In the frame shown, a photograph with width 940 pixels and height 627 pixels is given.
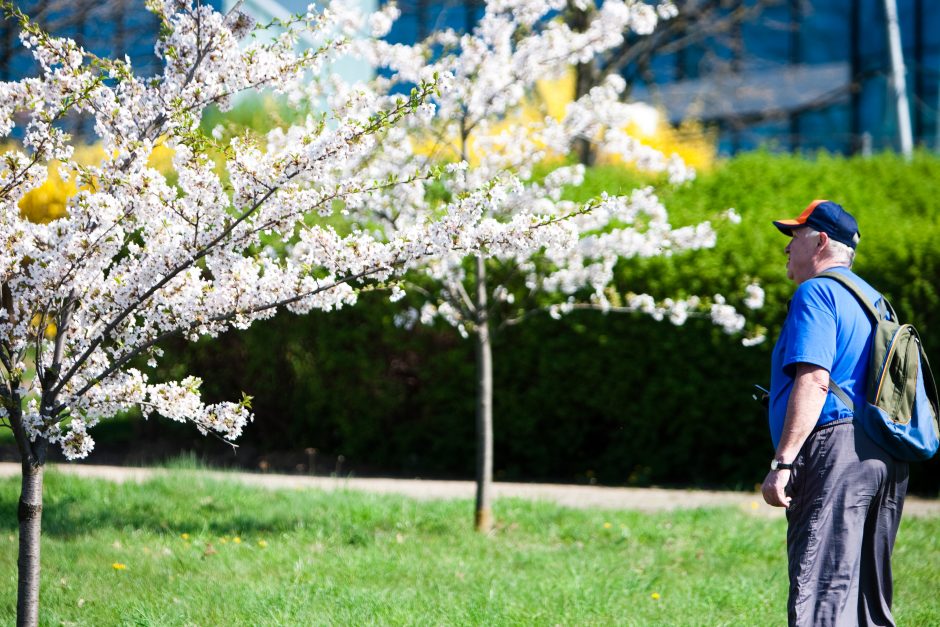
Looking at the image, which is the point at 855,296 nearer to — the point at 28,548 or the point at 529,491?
the point at 28,548

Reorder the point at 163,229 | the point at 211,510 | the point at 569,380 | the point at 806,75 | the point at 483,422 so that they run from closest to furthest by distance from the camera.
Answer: the point at 163,229, the point at 483,422, the point at 211,510, the point at 569,380, the point at 806,75

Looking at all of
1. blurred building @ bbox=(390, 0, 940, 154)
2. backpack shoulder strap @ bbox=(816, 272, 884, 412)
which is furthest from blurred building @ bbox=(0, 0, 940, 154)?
backpack shoulder strap @ bbox=(816, 272, 884, 412)

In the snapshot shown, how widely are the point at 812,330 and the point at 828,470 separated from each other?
0.46 m

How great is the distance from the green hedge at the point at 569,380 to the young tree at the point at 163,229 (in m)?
4.01

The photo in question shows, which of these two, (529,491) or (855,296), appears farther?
(529,491)

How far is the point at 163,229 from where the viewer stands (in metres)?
3.48

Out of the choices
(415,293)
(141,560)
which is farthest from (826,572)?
(415,293)

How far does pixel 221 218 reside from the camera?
11.1 ft

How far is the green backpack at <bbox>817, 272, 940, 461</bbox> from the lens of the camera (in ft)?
10.5

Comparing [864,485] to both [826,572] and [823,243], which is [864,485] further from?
[823,243]

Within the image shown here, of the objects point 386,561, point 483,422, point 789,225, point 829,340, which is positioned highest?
point 789,225

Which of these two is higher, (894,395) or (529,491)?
(894,395)

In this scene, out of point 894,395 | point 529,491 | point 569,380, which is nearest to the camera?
point 894,395

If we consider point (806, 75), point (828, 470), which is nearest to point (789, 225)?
point (828, 470)
